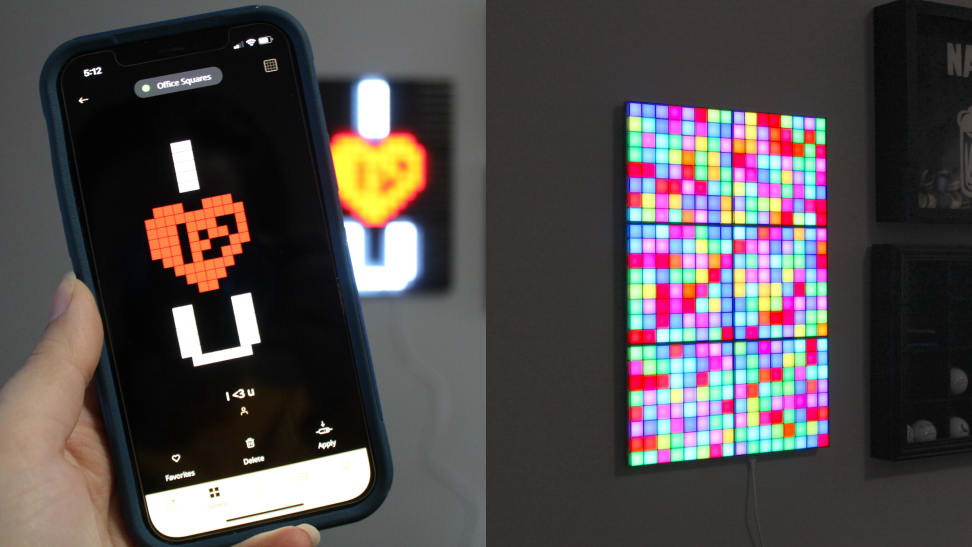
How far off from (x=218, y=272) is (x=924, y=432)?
1.65 metres

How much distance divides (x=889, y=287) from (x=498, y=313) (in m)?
0.91

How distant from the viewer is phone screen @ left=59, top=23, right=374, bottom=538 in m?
0.61

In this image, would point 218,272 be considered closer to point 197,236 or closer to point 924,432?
point 197,236

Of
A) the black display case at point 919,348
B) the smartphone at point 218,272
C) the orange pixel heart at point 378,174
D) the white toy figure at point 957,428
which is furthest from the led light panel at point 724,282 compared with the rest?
the smartphone at point 218,272

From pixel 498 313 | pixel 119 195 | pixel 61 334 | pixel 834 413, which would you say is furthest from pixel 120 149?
pixel 834 413

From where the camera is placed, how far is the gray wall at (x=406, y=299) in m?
0.98

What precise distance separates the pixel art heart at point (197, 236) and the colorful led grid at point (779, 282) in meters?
1.15

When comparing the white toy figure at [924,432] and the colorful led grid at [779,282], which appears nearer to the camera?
the colorful led grid at [779,282]

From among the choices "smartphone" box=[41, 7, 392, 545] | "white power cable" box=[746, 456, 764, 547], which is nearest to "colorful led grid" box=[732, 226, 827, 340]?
"white power cable" box=[746, 456, 764, 547]

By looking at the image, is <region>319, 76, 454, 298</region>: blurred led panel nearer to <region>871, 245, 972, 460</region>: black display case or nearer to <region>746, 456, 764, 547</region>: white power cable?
<region>746, 456, 764, 547</region>: white power cable

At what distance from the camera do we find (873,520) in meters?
1.69

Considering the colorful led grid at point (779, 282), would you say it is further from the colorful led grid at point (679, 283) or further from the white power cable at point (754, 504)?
the white power cable at point (754, 504)

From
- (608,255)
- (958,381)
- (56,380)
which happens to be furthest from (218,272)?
(958,381)

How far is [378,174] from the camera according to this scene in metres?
1.11
